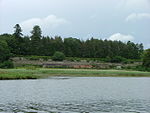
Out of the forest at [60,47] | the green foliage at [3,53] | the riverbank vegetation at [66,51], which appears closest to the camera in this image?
the green foliage at [3,53]

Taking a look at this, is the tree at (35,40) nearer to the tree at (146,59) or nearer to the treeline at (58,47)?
the treeline at (58,47)

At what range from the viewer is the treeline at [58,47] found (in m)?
155

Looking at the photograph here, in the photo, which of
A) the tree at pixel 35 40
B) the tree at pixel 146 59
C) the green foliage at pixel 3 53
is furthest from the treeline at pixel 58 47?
the tree at pixel 146 59

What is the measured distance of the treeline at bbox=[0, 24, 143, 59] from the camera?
155 metres

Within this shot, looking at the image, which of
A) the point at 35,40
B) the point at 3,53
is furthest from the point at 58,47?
the point at 3,53

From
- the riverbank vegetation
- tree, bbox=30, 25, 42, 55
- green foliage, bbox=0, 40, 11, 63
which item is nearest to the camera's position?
green foliage, bbox=0, 40, 11, 63

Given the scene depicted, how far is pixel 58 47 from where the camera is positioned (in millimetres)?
171625

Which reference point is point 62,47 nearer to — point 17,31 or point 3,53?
point 17,31

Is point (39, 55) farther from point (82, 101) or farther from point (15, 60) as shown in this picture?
point (82, 101)

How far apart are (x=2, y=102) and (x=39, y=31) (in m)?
136

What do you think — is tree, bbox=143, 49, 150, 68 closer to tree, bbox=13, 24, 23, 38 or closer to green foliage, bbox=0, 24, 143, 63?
green foliage, bbox=0, 24, 143, 63

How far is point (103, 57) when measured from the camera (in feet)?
591

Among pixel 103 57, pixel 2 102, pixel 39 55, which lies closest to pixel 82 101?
pixel 2 102

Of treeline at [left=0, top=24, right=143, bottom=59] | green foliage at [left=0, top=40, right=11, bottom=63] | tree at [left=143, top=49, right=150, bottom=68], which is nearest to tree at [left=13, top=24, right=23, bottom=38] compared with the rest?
treeline at [left=0, top=24, right=143, bottom=59]
